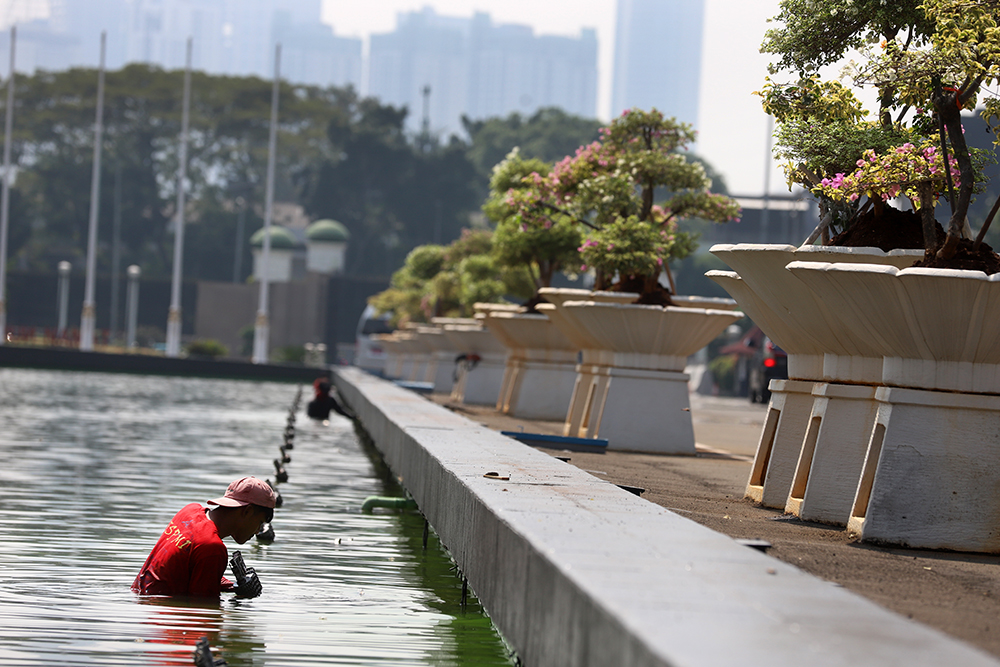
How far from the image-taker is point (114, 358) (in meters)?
53.5

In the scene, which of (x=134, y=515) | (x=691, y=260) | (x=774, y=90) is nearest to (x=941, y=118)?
(x=774, y=90)

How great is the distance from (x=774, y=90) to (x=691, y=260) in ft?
274

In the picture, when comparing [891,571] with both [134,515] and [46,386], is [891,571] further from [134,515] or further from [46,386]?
[46,386]

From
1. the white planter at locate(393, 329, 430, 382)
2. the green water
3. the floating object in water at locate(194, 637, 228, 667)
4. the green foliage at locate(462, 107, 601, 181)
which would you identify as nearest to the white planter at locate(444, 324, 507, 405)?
the green water

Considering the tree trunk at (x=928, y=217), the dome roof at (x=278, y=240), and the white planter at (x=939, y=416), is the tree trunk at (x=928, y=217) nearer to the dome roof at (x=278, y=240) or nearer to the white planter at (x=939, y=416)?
the white planter at (x=939, y=416)

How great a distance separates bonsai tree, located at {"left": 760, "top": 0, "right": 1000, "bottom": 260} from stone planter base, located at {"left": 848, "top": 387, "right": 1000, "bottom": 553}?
996 mm

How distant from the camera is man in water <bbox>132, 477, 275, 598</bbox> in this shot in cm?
740

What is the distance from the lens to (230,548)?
9805mm

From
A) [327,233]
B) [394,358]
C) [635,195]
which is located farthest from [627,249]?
[327,233]

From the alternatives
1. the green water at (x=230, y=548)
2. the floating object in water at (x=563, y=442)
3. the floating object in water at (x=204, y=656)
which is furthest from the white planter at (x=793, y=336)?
the floating object in water at (x=563, y=442)

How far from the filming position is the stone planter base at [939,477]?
7055mm

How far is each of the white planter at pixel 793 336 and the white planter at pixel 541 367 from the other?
1163cm

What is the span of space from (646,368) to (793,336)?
581 cm

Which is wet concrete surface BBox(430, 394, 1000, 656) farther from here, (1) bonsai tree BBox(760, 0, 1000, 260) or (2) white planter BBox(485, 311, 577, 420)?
(2) white planter BBox(485, 311, 577, 420)
